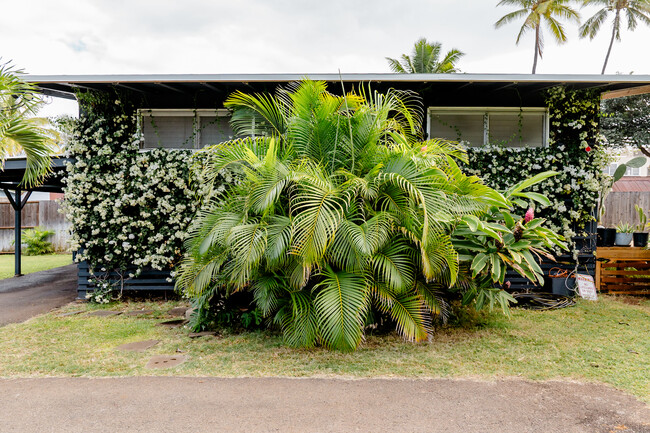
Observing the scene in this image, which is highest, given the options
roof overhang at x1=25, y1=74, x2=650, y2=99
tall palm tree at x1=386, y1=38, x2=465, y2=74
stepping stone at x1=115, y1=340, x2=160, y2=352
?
tall palm tree at x1=386, y1=38, x2=465, y2=74

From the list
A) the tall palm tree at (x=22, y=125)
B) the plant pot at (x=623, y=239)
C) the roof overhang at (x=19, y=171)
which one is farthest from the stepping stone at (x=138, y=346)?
the plant pot at (x=623, y=239)

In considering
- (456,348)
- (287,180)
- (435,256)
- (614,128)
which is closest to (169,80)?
(287,180)

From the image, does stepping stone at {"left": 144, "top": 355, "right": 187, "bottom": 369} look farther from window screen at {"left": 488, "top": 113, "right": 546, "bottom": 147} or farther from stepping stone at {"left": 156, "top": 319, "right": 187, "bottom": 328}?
window screen at {"left": 488, "top": 113, "right": 546, "bottom": 147}

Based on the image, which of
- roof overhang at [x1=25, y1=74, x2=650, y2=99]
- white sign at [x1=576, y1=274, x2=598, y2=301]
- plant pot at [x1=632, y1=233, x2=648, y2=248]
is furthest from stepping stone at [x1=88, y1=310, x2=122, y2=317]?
plant pot at [x1=632, y1=233, x2=648, y2=248]

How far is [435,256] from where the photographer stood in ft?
14.0

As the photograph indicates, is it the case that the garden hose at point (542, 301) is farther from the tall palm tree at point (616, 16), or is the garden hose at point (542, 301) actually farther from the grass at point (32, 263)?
the tall palm tree at point (616, 16)

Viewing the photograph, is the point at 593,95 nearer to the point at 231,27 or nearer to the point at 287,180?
the point at 287,180

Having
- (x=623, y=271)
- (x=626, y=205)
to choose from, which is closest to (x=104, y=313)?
(x=623, y=271)

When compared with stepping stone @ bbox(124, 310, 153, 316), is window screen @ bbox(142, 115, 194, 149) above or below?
above

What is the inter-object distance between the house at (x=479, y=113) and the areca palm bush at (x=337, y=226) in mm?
2017

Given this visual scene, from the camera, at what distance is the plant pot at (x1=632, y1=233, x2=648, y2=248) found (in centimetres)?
735

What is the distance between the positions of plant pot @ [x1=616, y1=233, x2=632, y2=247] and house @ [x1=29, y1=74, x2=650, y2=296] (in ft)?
2.25

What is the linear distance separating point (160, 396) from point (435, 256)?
9.14 feet

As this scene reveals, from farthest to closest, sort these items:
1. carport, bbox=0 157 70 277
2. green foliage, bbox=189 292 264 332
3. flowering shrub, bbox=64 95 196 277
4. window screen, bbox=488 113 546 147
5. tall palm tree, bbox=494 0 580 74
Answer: tall palm tree, bbox=494 0 580 74 → carport, bbox=0 157 70 277 → window screen, bbox=488 113 546 147 → flowering shrub, bbox=64 95 196 277 → green foliage, bbox=189 292 264 332
